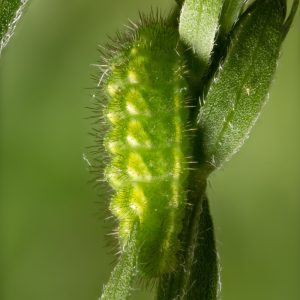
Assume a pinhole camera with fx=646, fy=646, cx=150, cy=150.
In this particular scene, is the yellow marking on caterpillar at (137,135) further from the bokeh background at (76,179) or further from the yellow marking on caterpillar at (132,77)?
the bokeh background at (76,179)

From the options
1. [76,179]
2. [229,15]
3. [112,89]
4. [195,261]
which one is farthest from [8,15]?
[76,179]

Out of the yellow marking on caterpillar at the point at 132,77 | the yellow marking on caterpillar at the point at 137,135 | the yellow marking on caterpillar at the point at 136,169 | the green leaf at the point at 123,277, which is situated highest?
the yellow marking on caterpillar at the point at 132,77

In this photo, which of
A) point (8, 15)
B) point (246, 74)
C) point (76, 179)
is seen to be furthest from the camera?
point (76, 179)

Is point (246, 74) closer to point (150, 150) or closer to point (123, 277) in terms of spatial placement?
point (150, 150)

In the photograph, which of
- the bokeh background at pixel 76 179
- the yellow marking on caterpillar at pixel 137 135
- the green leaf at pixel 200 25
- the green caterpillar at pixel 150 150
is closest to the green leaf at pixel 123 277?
the green caterpillar at pixel 150 150

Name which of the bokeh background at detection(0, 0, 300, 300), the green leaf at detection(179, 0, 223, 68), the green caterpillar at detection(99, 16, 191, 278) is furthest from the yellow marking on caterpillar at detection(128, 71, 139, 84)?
the bokeh background at detection(0, 0, 300, 300)

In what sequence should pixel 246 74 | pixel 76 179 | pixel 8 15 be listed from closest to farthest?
pixel 8 15
pixel 246 74
pixel 76 179

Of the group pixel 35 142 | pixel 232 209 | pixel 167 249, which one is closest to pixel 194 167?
pixel 167 249
